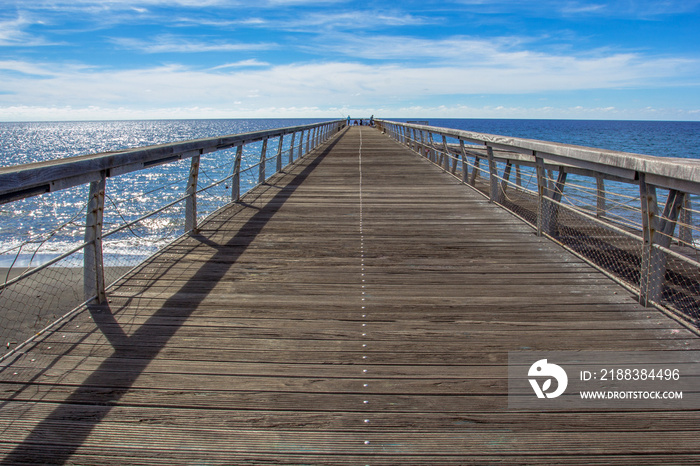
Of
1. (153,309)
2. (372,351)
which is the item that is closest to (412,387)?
(372,351)

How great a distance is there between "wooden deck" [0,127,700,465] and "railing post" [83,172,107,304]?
0.17 m

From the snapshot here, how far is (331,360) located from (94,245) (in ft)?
6.32

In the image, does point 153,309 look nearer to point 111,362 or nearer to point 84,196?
point 111,362

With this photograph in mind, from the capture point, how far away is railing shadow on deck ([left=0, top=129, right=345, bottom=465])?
195cm

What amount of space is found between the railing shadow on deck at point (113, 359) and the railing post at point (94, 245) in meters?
0.14

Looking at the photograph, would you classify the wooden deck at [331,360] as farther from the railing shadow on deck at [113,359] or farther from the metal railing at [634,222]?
the metal railing at [634,222]

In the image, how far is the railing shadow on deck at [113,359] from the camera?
1.95m

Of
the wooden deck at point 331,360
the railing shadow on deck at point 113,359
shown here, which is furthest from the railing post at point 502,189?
the railing shadow on deck at point 113,359

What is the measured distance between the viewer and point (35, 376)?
8.20ft

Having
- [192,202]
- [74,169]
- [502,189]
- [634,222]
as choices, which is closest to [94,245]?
[74,169]

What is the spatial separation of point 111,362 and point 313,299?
144 centimetres

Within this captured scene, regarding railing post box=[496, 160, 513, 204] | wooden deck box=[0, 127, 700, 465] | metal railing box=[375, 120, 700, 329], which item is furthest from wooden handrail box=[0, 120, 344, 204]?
railing post box=[496, 160, 513, 204]

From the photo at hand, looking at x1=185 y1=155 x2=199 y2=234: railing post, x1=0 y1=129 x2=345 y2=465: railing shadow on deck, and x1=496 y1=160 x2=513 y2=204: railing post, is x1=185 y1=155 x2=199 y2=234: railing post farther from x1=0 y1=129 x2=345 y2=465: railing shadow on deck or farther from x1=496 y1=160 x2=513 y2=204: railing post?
x1=496 y1=160 x2=513 y2=204: railing post

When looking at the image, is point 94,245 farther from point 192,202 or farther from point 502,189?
point 502,189
